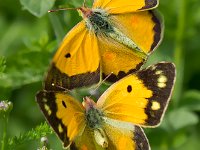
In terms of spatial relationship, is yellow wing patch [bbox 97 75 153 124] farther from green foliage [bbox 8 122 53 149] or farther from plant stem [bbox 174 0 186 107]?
plant stem [bbox 174 0 186 107]

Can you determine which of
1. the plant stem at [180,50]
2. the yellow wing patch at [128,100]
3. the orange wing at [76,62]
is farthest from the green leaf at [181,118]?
the yellow wing patch at [128,100]

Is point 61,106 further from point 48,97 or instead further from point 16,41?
point 16,41

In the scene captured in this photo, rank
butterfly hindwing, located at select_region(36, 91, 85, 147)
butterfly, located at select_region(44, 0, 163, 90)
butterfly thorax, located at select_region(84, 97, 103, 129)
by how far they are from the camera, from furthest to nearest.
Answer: butterfly, located at select_region(44, 0, 163, 90) → butterfly thorax, located at select_region(84, 97, 103, 129) → butterfly hindwing, located at select_region(36, 91, 85, 147)

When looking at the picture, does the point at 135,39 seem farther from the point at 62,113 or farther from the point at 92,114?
the point at 62,113

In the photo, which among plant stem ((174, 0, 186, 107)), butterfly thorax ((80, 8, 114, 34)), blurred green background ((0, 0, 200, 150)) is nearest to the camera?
butterfly thorax ((80, 8, 114, 34))

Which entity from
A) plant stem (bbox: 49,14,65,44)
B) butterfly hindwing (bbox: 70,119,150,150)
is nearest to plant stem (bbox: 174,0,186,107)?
plant stem (bbox: 49,14,65,44)

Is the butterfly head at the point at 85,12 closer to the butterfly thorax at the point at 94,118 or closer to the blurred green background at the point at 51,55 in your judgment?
the blurred green background at the point at 51,55

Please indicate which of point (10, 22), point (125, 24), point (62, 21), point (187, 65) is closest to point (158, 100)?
point (125, 24)
